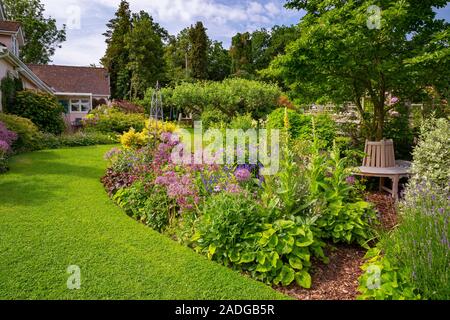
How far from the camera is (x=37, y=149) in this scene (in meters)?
11.6

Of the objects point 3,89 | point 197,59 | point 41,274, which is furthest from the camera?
point 197,59

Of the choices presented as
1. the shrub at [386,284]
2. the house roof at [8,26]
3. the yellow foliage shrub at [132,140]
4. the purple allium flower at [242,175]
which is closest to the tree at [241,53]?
the house roof at [8,26]

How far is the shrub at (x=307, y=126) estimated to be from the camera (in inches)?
307

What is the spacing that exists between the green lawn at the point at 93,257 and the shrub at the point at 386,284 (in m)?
0.80

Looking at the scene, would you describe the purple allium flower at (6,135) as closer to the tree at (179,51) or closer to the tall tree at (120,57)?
the tall tree at (120,57)

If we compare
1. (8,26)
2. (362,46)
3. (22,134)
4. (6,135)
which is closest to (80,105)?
(8,26)

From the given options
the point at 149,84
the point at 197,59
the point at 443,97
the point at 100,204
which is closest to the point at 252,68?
the point at 197,59

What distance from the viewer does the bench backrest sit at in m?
6.29

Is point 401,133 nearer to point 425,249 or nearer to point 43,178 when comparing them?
point 425,249

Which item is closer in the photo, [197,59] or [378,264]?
[378,264]

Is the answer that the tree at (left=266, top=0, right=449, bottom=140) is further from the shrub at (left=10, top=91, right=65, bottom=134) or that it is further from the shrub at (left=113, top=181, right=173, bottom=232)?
the shrub at (left=10, top=91, right=65, bottom=134)

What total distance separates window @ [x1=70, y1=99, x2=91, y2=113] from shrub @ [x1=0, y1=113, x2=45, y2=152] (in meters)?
18.7

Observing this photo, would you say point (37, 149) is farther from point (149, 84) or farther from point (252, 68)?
point (252, 68)
